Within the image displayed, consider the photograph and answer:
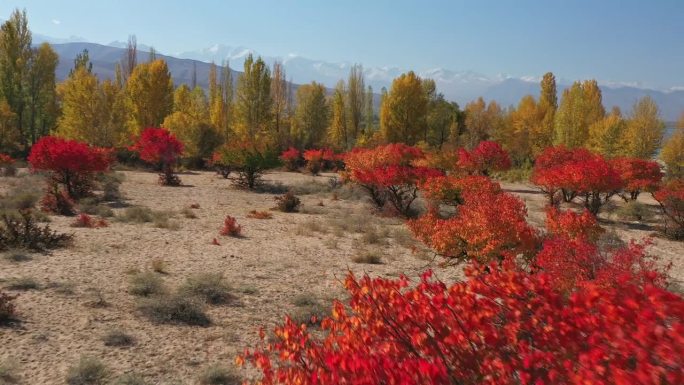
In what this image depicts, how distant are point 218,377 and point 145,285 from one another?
3765 millimetres

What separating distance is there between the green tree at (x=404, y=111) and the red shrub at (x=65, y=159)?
29.2 m

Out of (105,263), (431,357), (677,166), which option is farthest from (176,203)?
(677,166)

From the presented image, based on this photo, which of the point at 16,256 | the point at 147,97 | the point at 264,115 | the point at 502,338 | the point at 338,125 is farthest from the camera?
the point at 338,125

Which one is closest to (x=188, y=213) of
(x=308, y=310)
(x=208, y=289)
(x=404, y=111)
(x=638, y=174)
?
(x=208, y=289)

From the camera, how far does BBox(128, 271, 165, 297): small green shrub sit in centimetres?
894

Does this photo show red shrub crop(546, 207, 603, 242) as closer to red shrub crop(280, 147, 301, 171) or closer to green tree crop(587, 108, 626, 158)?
red shrub crop(280, 147, 301, 171)

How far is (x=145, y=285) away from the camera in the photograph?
29.8 ft

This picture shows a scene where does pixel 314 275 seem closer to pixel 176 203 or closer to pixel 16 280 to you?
pixel 16 280

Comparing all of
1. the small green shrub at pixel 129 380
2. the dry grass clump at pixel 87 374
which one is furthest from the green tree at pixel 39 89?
the small green shrub at pixel 129 380

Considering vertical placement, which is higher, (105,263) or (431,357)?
(431,357)

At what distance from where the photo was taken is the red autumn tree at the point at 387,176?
711 inches

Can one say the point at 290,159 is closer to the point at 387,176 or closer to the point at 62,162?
the point at 387,176

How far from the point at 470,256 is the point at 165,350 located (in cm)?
571

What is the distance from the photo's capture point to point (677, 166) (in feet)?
115
